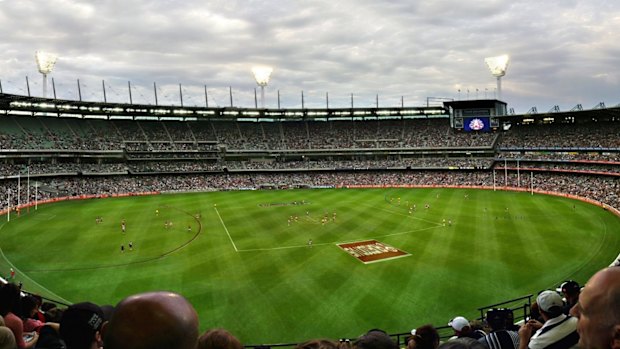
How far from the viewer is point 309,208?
2356 inches

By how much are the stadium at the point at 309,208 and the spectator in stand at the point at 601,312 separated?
16554mm

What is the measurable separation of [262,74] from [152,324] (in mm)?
99376

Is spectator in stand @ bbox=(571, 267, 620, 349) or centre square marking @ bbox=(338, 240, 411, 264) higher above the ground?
spectator in stand @ bbox=(571, 267, 620, 349)

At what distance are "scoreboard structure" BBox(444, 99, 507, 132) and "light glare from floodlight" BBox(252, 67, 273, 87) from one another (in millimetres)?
46674

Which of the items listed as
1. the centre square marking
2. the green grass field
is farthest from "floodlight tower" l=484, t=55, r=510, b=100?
the centre square marking

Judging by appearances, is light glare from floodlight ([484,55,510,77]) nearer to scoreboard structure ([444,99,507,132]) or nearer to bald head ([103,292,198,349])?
scoreboard structure ([444,99,507,132])

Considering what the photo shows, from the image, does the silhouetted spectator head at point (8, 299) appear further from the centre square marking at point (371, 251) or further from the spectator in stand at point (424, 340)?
the centre square marking at point (371, 251)

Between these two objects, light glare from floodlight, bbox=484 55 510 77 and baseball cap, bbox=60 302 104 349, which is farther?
light glare from floodlight, bbox=484 55 510 77

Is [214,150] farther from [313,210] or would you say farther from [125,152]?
[313,210]

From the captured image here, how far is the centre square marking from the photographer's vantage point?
3325cm

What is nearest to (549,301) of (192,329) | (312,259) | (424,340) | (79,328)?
(424,340)

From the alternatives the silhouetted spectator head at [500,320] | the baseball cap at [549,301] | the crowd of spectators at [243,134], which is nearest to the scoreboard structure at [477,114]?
the crowd of spectators at [243,134]

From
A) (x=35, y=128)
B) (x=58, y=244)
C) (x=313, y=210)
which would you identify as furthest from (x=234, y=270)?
(x=35, y=128)

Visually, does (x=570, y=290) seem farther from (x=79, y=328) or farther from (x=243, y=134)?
(x=243, y=134)
